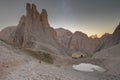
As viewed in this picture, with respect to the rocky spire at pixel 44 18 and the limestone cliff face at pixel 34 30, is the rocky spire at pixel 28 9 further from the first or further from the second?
the rocky spire at pixel 44 18

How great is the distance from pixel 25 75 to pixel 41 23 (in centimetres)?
10593

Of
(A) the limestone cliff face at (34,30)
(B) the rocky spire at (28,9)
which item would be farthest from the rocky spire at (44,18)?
(B) the rocky spire at (28,9)

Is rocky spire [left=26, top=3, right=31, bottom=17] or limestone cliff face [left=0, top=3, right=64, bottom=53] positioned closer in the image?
limestone cliff face [left=0, top=3, right=64, bottom=53]

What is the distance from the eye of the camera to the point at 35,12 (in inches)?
4786

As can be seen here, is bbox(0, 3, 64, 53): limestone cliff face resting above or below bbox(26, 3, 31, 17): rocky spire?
below

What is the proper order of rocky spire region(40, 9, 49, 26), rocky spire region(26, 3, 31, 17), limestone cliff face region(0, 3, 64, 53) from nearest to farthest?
limestone cliff face region(0, 3, 64, 53)
rocky spire region(26, 3, 31, 17)
rocky spire region(40, 9, 49, 26)

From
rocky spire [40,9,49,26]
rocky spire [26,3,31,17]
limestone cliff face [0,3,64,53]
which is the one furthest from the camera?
rocky spire [40,9,49,26]

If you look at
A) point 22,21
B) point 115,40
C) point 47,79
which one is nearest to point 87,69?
point 47,79

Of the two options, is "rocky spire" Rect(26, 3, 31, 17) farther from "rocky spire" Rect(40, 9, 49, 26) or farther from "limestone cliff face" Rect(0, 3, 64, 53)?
"rocky spire" Rect(40, 9, 49, 26)

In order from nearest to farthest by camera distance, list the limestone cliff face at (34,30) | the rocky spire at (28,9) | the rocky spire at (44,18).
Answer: the limestone cliff face at (34,30) < the rocky spire at (28,9) < the rocky spire at (44,18)

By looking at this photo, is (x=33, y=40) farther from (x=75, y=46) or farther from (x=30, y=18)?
(x=75, y=46)

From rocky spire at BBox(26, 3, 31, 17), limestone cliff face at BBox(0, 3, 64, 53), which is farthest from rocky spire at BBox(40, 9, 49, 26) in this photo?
rocky spire at BBox(26, 3, 31, 17)

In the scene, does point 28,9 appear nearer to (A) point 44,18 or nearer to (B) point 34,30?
(A) point 44,18

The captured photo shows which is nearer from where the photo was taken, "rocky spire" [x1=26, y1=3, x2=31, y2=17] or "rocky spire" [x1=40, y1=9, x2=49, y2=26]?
"rocky spire" [x1=26, y1=3, x2=31, y2=17]
